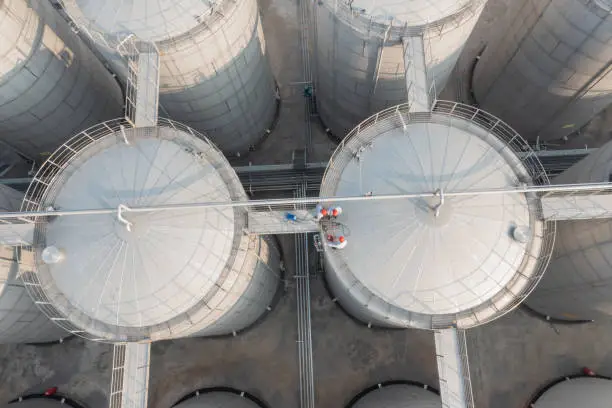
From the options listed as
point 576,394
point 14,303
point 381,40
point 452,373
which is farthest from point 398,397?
→ point 14,303

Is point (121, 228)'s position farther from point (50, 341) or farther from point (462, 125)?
point (50, 341)

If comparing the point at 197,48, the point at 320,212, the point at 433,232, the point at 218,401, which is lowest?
the point at 218,401

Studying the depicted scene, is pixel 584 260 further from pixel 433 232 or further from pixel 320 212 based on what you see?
pixel 320 212

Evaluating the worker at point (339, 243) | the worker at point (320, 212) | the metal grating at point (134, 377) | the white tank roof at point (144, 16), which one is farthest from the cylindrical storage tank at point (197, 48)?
the metal grating at point (134, 377)

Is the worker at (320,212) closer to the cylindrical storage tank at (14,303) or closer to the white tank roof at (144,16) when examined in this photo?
the white tank roof at (144,16)

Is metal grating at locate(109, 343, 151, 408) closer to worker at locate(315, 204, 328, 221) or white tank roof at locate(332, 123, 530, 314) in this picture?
worker at locate(315, 204, 328, 221)

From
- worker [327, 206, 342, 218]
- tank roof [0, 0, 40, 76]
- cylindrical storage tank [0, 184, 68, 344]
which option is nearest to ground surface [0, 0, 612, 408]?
cylindrical storage tank [0, 184, 68, 344]
